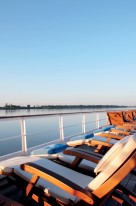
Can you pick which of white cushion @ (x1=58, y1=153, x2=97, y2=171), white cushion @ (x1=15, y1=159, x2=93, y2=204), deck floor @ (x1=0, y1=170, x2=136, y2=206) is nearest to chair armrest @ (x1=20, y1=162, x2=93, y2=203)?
white cushion @ (x1=15, y1=159, x2=93, y2=204)

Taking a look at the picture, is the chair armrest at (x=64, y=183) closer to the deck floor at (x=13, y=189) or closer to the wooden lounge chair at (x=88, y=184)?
the wooden lounge chair at (x=88, y=184)

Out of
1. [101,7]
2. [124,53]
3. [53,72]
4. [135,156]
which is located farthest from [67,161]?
[53,72]

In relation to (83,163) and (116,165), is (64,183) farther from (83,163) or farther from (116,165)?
(83,163)

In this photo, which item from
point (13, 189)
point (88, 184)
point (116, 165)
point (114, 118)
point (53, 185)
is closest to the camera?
point (116, 165)

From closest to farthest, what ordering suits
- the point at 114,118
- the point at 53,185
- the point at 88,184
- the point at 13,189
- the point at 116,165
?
the point at 116,165
the point at 88,184
the point at 53,185
the point at 13,189
the point at 114,118

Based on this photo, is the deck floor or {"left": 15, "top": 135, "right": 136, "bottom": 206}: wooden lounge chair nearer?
{"left": 15, "top": 135, "right": 136, "bottom": 206}: wooden lounge chair

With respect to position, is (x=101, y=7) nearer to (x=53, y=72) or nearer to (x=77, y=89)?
(x=53, y=72)

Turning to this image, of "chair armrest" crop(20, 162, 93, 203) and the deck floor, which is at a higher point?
"chair armrest" crop(20, 162, 93, 203)

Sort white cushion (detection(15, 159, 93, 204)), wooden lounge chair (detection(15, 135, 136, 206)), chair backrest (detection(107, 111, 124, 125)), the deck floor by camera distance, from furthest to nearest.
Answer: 1. chair backrest (detection(107, 111, 124, 125))
2. the deck floor
3. white cushion (detection(15, 159, 93, 204))
4. wooden lounge chair (detection(15, 135, 136, 206))

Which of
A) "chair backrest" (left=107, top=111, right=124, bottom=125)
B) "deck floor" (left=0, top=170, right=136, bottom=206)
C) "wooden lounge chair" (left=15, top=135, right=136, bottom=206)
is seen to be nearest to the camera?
"wooden lounge chair" (left=15, top=135, right=136, bottom=206)

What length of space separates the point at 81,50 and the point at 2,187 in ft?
50.3

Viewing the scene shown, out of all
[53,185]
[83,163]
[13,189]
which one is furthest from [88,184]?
[13,189]

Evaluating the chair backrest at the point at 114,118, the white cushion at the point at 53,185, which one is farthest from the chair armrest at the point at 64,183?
the chair backrest at the point at 114,118

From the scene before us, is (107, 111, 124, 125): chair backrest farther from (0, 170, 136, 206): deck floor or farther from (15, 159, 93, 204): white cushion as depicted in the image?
(15, 159, 93, 204): white cushion
